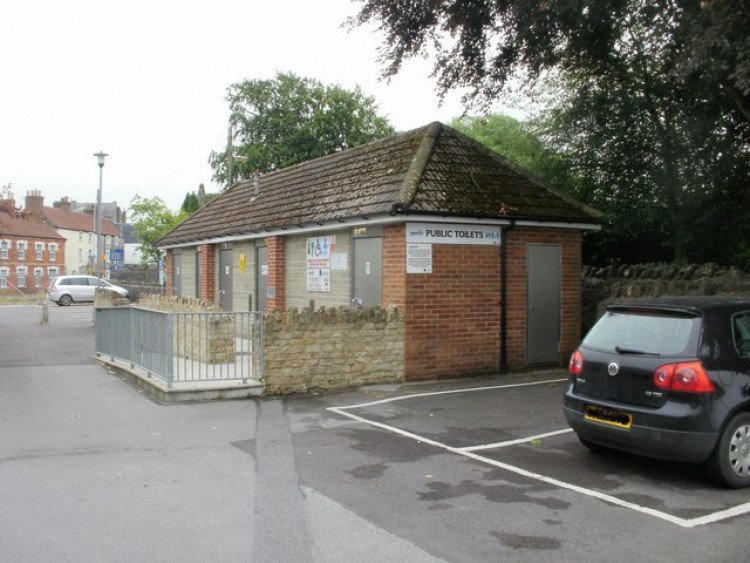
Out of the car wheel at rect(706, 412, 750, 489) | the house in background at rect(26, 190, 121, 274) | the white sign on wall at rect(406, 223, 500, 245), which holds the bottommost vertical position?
the car wheel at rect(706, 412, 750, 489)

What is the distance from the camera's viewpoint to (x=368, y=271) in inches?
526

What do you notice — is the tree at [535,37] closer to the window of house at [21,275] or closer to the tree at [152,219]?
the tree at [152,219]

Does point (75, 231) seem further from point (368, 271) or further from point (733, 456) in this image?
point (733, 456)

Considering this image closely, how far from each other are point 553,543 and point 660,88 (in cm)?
1350

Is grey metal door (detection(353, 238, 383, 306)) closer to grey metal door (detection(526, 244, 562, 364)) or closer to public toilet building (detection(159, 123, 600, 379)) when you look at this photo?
public toilet building (detection(159, 123, 600, 379))

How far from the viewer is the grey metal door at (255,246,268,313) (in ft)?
58.8

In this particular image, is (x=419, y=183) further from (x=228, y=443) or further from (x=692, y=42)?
(x=228, y=443)

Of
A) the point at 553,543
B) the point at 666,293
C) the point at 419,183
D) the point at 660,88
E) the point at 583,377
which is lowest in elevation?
the point at 553,543

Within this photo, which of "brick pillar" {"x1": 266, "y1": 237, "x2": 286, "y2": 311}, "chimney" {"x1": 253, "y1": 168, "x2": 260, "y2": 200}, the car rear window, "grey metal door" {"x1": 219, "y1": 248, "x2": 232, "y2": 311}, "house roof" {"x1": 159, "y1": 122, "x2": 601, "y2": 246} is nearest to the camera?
the car rear window

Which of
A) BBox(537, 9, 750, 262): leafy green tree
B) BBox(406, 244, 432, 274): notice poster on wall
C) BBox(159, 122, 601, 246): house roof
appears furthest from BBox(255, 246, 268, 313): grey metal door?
BBox(537, 9, 750, 262): leafy green tree

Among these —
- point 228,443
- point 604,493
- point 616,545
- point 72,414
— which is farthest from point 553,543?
point 72,414

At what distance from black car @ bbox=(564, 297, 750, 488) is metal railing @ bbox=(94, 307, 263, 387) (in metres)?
5.68

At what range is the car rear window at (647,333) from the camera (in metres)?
6.35

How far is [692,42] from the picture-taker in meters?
9.58
